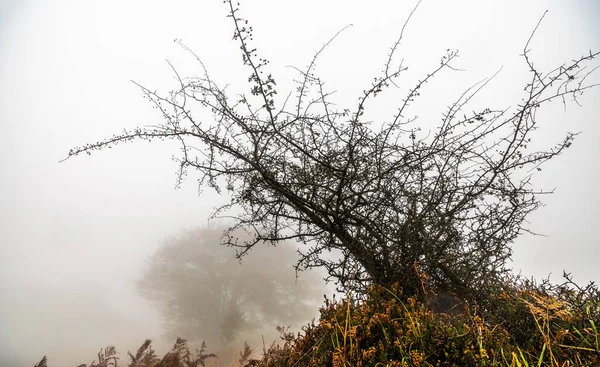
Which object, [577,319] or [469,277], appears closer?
[577,319]

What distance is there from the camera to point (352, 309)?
2.59m

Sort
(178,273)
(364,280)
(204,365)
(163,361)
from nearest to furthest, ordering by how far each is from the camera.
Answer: (364,280), (163,361), (204,365), (178,273)

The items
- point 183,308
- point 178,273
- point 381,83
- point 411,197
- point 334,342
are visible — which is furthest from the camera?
point 178,273

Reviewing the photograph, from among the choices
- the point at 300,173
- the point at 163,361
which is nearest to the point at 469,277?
the point at 300,173

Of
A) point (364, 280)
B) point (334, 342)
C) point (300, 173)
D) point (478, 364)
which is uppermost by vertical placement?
point (300, 173)

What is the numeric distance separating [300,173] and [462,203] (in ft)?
5.47

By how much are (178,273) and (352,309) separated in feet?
27.3

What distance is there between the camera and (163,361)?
3.49 m

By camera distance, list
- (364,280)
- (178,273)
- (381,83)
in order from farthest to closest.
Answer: (178,273) → (364,280) → (381,83)

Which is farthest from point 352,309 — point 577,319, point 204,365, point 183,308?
point 183,308

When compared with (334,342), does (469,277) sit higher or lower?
higher

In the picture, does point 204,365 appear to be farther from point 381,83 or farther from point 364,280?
point 381,83

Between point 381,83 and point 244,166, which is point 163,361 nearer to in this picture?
point 244,166

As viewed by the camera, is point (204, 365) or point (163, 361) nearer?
point (163, 361)
